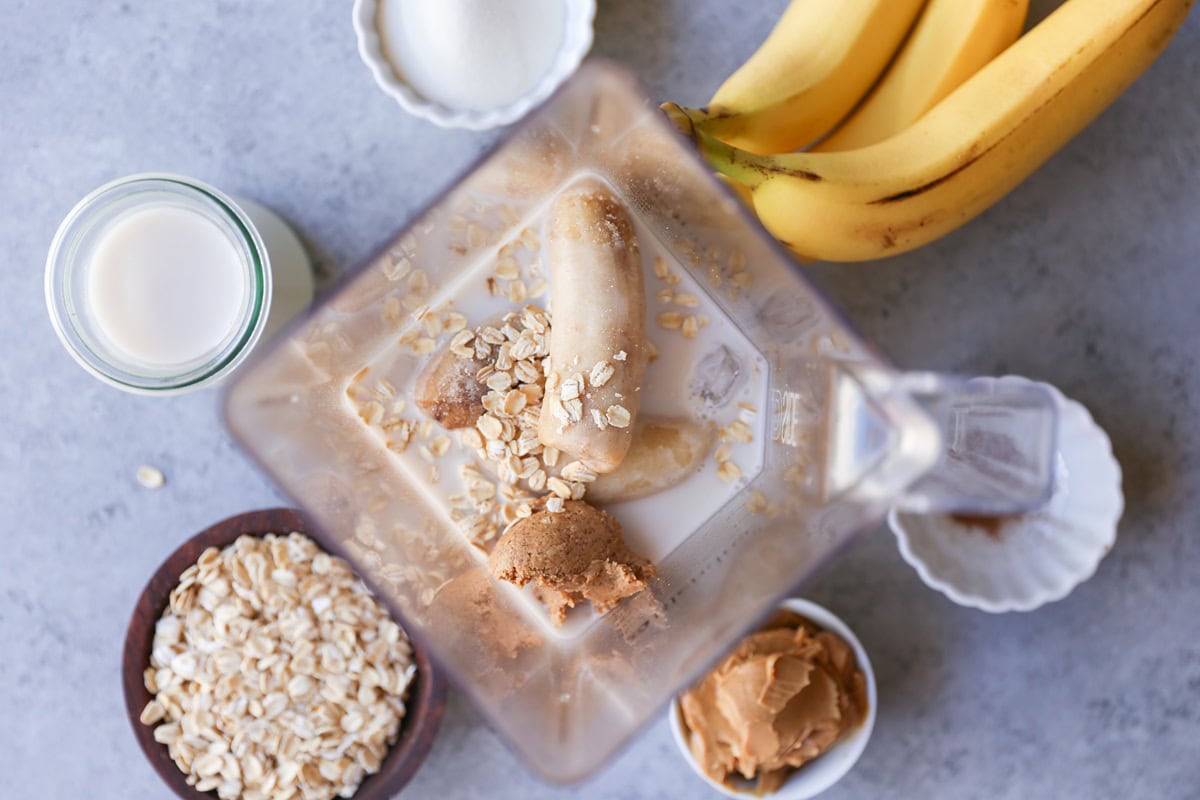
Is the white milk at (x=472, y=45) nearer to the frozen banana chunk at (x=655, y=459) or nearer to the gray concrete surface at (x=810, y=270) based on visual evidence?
the gray concrete surface at (x=810, y=270)

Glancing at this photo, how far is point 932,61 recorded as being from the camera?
28.3 inches

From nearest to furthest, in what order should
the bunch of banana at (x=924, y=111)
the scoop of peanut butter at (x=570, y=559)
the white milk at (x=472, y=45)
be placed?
the scoop of peanut butter at (x=570, y=559) → the bunch of banana at (x=924, y=111) → the white milk at (x=472, y=45)

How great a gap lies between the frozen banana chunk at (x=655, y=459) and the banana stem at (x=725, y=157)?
0.50ft

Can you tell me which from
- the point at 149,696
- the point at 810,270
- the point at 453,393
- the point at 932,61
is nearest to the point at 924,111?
the point at 932,61

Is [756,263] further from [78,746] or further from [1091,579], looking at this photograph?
[78,746]

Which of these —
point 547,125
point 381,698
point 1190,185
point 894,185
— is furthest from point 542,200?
point 1190,185

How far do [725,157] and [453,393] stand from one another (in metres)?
0.21

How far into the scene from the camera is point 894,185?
0.65m

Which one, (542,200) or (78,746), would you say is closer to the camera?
(542,200)

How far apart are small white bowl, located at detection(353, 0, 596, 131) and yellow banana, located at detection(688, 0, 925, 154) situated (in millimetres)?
123

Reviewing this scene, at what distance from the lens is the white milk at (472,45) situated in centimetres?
74

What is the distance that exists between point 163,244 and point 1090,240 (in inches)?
27.6

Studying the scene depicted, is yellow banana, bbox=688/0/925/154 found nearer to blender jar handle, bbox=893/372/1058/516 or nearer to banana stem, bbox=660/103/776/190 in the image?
banana stem, bbox=660/103/776/190

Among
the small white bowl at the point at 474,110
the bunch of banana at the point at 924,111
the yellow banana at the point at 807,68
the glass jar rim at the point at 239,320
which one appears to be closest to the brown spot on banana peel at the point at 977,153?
the bunch of banana at the point at 924,111
